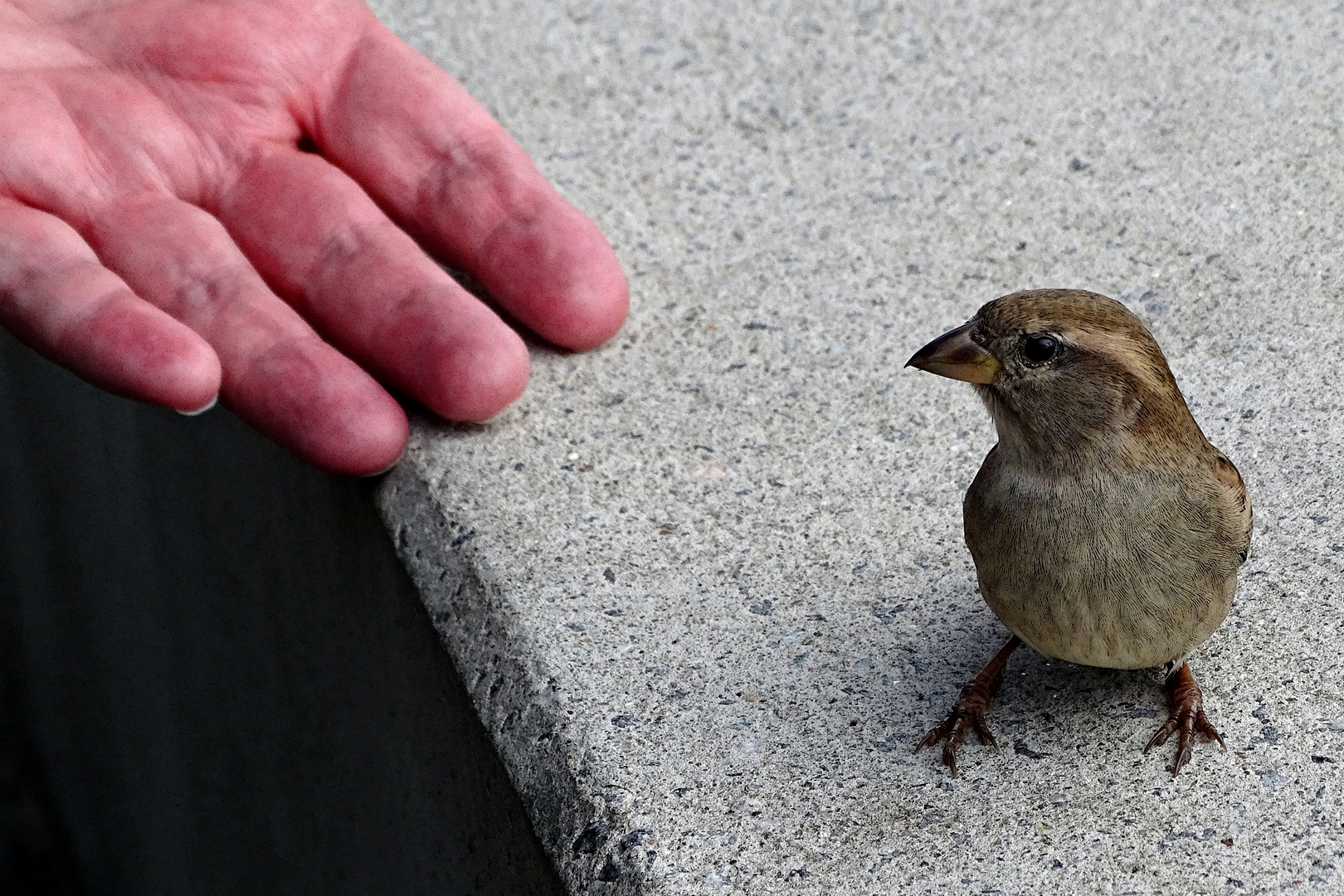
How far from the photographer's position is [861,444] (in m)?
3.19

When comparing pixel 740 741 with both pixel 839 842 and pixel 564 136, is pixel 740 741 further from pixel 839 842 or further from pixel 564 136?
pixel 564 136

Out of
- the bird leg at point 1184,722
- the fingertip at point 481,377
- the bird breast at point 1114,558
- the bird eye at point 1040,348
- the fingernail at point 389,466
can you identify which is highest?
the bird eye at point 1040,348

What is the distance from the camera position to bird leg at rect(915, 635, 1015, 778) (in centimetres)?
249

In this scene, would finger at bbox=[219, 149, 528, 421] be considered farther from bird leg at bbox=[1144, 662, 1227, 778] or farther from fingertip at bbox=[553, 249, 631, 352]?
bird leg at bbox=[1144, 662, 1227, 778]

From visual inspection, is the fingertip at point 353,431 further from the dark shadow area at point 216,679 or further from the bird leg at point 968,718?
the bird leg at point 968,718

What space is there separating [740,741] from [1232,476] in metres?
0.95

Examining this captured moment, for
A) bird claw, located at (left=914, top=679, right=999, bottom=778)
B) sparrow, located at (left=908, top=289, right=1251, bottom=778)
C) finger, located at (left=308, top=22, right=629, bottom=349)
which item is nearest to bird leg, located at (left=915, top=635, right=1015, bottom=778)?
bird claw, located at (left=914, top=679, right=999, bottom=778)

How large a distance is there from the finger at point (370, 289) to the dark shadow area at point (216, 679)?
32 cm

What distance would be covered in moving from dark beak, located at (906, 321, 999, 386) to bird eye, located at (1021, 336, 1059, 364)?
2.1 inches

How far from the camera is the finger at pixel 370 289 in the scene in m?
3.17

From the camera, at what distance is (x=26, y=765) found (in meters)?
6.84

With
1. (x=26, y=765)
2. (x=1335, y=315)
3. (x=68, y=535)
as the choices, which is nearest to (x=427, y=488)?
(x=1335, y=315)

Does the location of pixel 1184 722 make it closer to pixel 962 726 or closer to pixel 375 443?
pixel 962 726

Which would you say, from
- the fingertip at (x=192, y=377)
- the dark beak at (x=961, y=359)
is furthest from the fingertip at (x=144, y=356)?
the dark beak at (x=961, y=359)
